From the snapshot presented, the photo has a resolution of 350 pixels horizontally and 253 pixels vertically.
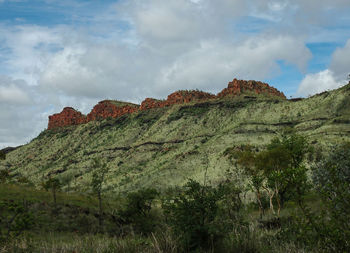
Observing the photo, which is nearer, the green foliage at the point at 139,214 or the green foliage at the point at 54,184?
the green foliage at the point at 139,214

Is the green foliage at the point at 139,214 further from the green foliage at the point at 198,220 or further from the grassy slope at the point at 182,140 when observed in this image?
the grassy slope at the point at 182,140

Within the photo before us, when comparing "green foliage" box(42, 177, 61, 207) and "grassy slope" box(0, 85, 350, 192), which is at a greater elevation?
"grassy slope" box(0, 85, 350, 192)

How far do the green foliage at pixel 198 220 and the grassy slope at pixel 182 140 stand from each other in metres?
71.8

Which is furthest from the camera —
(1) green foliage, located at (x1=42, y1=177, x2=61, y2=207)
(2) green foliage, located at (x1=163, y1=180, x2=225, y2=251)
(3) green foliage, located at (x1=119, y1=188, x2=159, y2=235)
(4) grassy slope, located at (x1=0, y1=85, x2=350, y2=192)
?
(4) grassy slope, located at (x1=0, y1=85, x2=350, y2=192)

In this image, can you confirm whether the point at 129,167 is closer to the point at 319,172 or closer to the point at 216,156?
the point at 216,156

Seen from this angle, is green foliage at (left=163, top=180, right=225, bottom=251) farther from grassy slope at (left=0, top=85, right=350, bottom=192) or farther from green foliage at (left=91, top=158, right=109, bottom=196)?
grassy slope at (left=0, top=85, right=350, bottom=192)

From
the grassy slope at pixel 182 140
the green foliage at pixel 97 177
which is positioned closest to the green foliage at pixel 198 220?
the green foliage at pixel 97 177

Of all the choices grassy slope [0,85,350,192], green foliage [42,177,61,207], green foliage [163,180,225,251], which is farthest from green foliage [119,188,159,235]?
grassy slope [0,85,350,192]

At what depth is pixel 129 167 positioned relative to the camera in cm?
13200

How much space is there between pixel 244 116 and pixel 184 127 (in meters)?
34.0

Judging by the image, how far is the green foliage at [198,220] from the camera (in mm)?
6388

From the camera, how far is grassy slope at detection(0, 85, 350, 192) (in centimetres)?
9750

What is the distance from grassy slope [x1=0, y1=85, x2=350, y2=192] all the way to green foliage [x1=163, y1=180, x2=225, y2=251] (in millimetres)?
71771

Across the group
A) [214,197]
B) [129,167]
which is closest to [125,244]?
[214,197]
